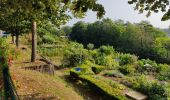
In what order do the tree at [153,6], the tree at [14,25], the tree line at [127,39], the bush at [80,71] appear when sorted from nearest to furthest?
the tree at [153,6] < the tree at [14,25] < the bush at [80,71] < the tree line at [127,39]

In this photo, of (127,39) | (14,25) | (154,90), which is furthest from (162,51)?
(14,25)

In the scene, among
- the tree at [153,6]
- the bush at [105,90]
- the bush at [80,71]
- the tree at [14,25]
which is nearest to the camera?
the tree at [153,6]

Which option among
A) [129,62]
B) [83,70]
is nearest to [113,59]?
[129,62]

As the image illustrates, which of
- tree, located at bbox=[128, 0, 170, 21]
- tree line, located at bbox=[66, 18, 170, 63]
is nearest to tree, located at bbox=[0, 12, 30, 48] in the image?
tree, located at bbox=[128, 0, 170, 21]

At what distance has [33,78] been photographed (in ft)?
60.3

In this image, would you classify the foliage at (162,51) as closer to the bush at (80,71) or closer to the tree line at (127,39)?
the tree line at (127,39)

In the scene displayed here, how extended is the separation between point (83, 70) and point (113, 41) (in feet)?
126

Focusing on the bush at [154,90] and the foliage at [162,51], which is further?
the foliage at [162,51]

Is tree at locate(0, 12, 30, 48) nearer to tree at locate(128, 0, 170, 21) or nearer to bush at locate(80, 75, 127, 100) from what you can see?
bush at locate(80, 75, 127, 100)

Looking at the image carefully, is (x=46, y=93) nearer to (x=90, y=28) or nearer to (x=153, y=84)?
(x=153, y=84)

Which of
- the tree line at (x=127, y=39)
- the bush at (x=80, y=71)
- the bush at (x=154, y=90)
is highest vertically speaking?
the tree line at (x=127, y=39)

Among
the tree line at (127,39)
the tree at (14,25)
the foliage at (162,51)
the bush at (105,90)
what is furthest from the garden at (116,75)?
the tree line at (127,39)

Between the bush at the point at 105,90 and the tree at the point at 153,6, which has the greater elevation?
the tree at the point at 153,6

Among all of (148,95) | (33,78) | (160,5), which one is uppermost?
(160,5)
